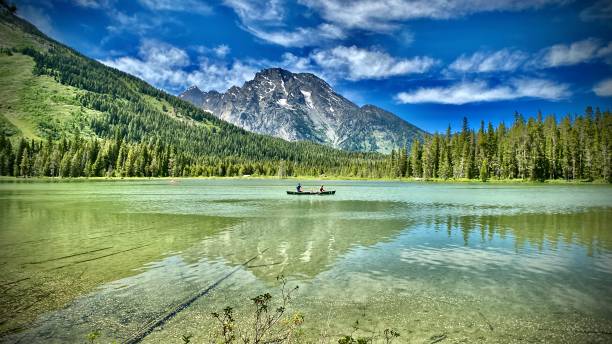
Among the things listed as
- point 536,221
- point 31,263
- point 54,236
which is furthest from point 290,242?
point 536,221

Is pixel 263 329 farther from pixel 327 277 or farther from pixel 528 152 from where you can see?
pixel 528 152

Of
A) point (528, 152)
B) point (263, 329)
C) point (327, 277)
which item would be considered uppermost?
point (528, 152)

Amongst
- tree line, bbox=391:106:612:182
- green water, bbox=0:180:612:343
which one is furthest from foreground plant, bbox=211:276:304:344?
tree line, bbox=391:106:612:182

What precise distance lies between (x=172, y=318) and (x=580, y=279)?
1957 cm

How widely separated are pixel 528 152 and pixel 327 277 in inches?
6555

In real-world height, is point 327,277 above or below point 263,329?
below

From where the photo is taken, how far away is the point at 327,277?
19.7m

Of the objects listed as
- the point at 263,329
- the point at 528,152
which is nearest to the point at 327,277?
the point at 263,329

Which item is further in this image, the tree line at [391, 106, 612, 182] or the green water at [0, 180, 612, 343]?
the tree line at [391, 106, 612, 182]

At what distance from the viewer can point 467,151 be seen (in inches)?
6895

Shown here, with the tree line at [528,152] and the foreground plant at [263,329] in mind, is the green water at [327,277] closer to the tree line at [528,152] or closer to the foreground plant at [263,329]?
the foreground plant at [263,329]

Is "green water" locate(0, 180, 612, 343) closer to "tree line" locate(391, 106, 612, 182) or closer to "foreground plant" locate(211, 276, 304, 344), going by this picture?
"foreground plant" locate(211, 276, 304, 344)

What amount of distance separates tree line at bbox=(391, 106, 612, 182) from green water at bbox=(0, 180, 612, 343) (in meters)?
133

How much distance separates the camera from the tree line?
14825 cm
